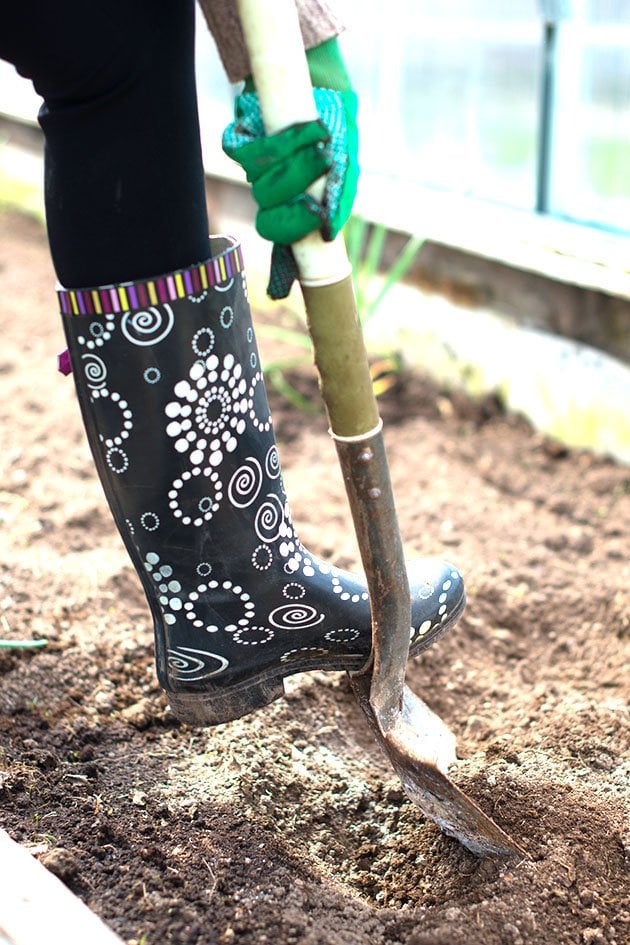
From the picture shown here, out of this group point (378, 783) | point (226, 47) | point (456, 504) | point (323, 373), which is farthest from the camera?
point (456, 504)

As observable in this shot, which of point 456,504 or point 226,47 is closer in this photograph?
point 226,47

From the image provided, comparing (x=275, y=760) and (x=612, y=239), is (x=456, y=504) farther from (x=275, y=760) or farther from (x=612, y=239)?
(x=275, y=760)

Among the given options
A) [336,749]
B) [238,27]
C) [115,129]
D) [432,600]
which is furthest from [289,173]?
[336,749]

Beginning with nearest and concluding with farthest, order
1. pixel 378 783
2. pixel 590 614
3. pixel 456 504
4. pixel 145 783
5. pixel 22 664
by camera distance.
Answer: pixel 145 783 < pixel 378 783 < pixel 22 664 < pixel 590 614 < pixel 456 504

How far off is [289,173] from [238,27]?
33 cm

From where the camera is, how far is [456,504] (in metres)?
2.32

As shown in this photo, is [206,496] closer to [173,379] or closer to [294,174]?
[173,379]

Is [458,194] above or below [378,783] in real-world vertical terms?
above

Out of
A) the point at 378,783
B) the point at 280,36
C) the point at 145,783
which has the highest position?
the point at 280,36

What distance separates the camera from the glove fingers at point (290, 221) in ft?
3.37

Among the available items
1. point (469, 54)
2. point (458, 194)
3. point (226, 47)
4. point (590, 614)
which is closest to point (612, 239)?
point (458, 194)

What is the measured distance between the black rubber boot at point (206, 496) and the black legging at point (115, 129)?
0.04m

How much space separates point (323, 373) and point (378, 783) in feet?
2.26

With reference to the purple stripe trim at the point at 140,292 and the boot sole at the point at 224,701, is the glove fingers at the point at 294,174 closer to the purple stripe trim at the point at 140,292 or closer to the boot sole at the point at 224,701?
the purple stripe trim at the point at 140,292
